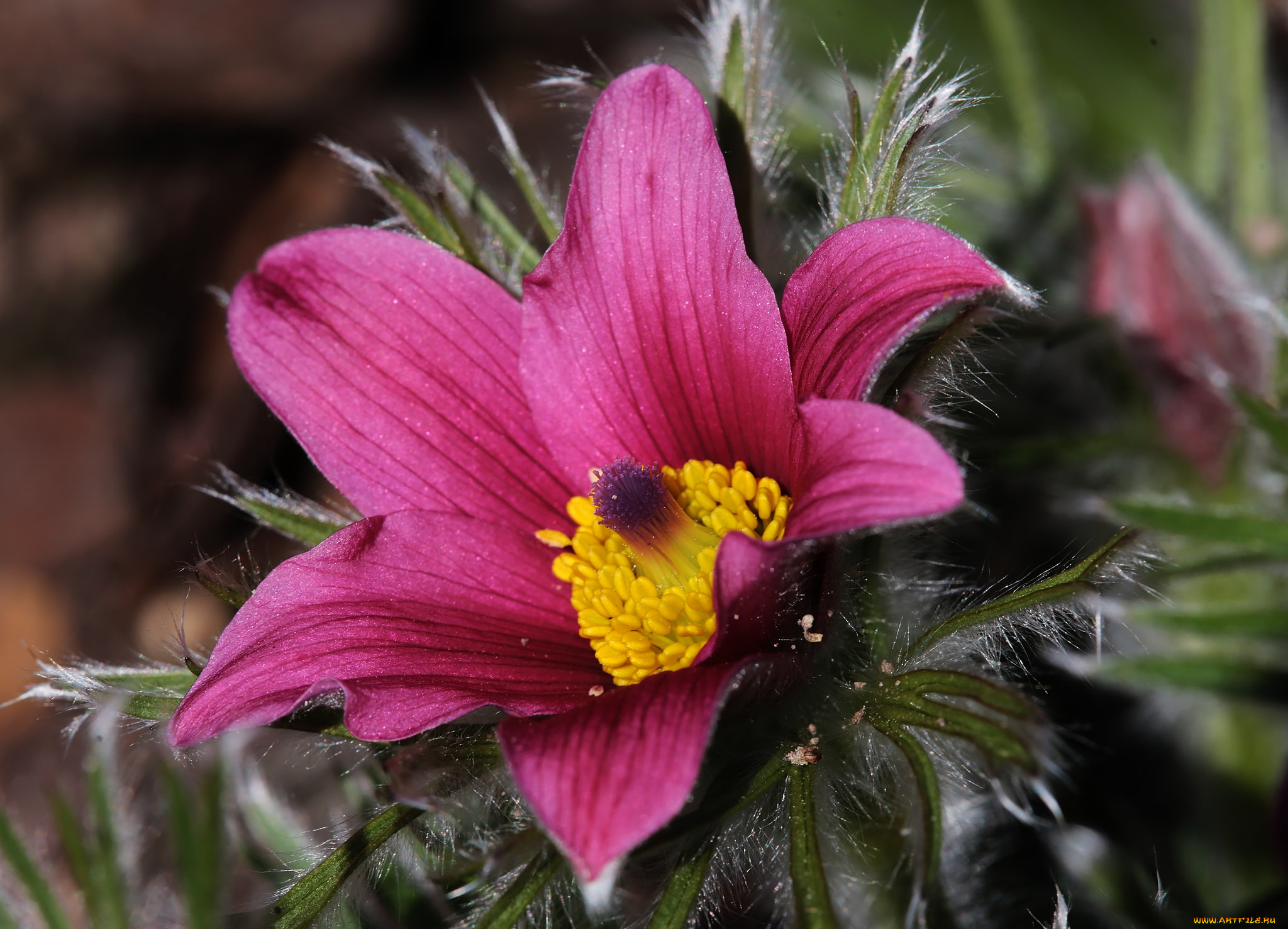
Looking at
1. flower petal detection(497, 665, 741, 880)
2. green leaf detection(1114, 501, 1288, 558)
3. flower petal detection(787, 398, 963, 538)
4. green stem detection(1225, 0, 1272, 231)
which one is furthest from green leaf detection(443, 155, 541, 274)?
green stem detection(1225, 0, 1272, 231)

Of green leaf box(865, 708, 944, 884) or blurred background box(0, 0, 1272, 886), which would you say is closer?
green leaf box(865, 708, 944, 884)

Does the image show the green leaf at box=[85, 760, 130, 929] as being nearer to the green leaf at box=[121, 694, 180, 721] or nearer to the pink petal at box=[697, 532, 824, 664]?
the green leaf at box=[121, 694, 180, 721]

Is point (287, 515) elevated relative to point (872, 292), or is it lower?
lower

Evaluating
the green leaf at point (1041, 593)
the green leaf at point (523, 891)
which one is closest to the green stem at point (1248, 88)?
the green leaf at point (1041, 593)

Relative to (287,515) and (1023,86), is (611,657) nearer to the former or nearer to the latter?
(287,515)

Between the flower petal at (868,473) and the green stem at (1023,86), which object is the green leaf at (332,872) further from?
the green stem at (1023,86)

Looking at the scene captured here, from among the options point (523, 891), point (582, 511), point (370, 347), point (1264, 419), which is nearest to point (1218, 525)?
point (1264, 419)
